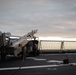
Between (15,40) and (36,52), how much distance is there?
4.28 m

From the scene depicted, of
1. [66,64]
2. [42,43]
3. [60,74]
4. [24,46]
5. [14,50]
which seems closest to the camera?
[60,74]

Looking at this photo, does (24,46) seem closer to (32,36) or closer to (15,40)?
(15,40)

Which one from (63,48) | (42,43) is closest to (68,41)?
(63,48)

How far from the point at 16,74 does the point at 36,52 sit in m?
13.3

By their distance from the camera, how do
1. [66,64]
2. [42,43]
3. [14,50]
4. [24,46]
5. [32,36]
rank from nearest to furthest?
[66,64] → [14,50] → [24,46] → [32,36] → [42,43]

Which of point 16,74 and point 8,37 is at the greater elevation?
point 8,37

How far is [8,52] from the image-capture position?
20.6 metres

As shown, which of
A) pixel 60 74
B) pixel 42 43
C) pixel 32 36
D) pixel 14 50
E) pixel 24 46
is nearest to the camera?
pixel 60 74

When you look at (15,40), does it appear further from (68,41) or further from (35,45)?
(68,41)

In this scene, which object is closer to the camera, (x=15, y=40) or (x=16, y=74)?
(x=16, y=74)

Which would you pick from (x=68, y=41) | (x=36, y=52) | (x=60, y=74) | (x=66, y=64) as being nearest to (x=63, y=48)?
(x=68, y=41)

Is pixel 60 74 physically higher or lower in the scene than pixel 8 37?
lower

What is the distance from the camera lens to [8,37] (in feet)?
72.7

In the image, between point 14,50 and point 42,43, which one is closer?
point 14,50
